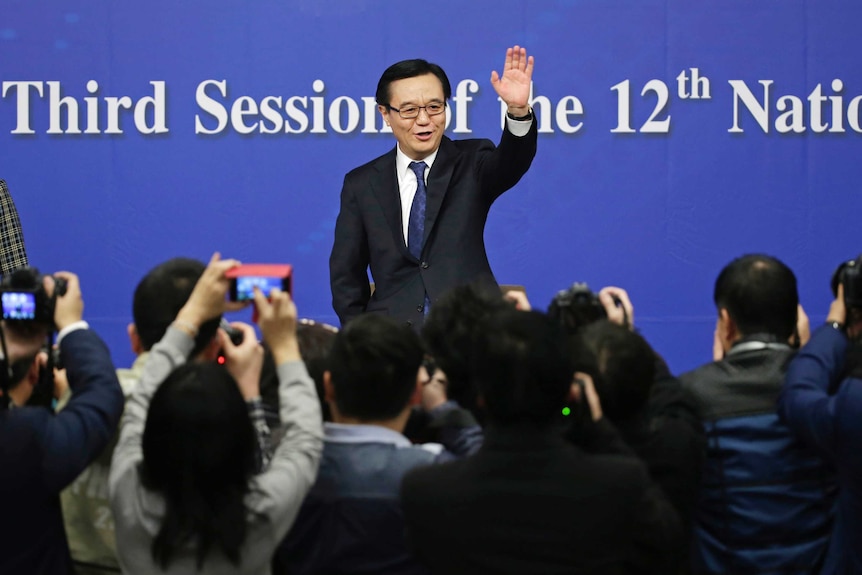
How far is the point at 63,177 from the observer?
5273mm

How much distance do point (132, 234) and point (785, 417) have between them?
12.3 ft

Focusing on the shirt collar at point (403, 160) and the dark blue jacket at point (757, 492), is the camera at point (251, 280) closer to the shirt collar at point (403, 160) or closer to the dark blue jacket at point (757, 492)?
the dark blue jacket at point (757, 492)

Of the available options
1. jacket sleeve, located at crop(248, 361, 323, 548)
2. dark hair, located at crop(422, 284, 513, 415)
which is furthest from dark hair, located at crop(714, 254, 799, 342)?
jacket sleeve, located at crop(248, 361, 323, 548)

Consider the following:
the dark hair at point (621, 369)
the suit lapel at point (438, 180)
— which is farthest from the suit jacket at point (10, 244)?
the dark hair at point (621, 369)

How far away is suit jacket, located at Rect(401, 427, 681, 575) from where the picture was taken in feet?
5.59

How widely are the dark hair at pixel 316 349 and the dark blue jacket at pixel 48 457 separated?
419 mm

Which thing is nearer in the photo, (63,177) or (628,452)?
(628,452)

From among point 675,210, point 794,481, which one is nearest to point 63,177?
point 675,210

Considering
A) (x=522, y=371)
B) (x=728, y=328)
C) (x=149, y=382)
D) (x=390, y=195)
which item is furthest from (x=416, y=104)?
(x=522, y=371)

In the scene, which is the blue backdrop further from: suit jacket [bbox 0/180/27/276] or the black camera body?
the black camera body

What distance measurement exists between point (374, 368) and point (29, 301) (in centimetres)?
59

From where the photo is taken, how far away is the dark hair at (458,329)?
7.16 feet

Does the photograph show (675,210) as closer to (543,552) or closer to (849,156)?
(849,156)

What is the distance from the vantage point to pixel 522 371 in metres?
1.75
